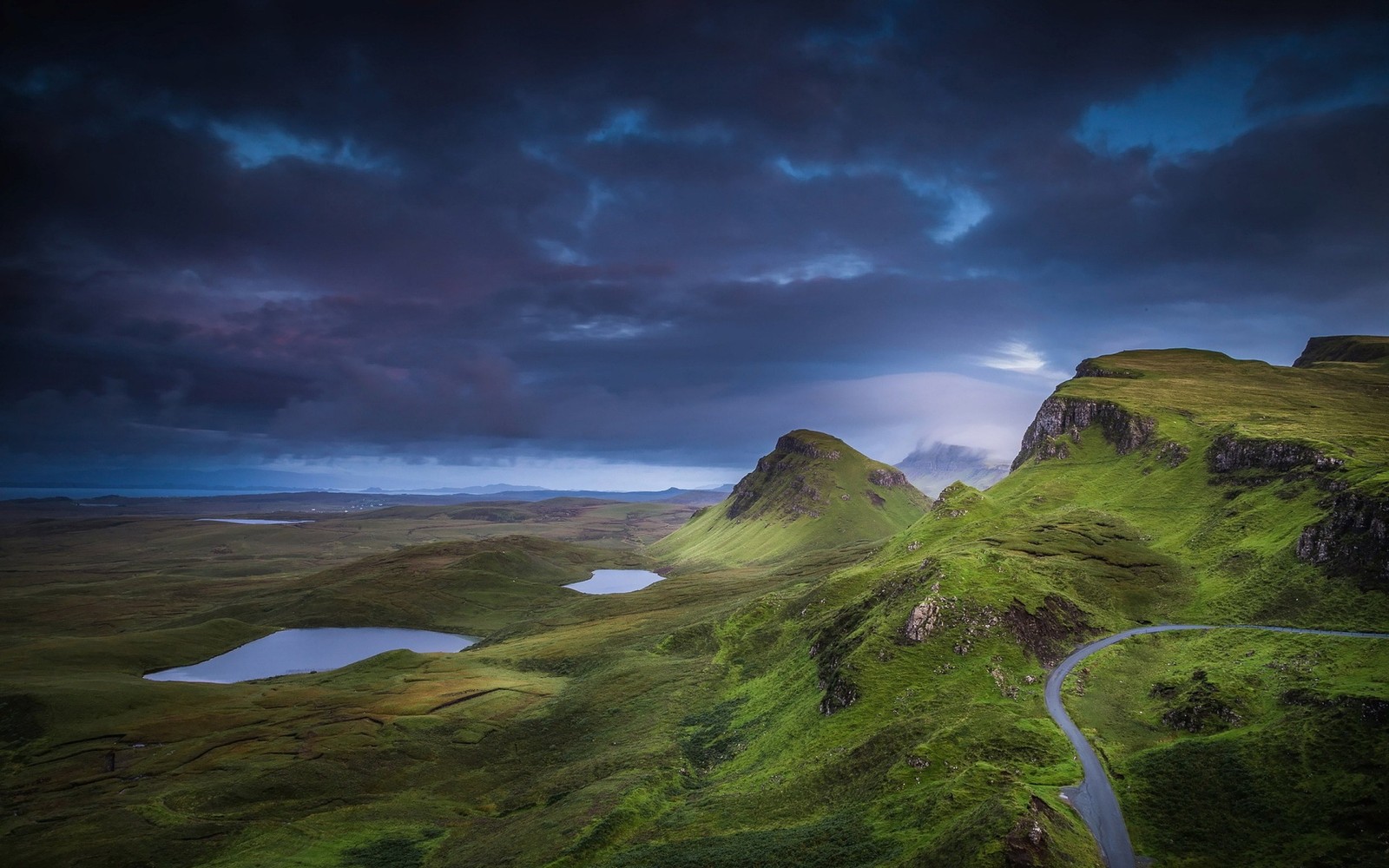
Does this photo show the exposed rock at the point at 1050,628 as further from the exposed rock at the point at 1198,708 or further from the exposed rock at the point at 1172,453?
the exposed rock at the point at 1172,453

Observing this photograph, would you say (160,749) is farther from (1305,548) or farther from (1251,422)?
(1251,422)

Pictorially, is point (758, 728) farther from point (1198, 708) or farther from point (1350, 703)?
point (1350, 703)

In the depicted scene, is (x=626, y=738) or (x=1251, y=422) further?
(x=1251, y=422)

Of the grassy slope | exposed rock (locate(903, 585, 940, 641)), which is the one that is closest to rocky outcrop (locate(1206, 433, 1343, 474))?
the grassy slope

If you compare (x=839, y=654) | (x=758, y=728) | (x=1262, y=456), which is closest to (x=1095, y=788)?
(x=839, y=654)

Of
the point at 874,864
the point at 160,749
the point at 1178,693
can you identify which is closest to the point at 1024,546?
the point at 1178,693

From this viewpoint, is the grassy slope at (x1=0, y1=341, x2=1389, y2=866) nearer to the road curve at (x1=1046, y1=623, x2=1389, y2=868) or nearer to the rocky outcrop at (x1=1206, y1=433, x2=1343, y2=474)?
the road curve at (x1=1046, y1=623, x2=1389, y2=868)
